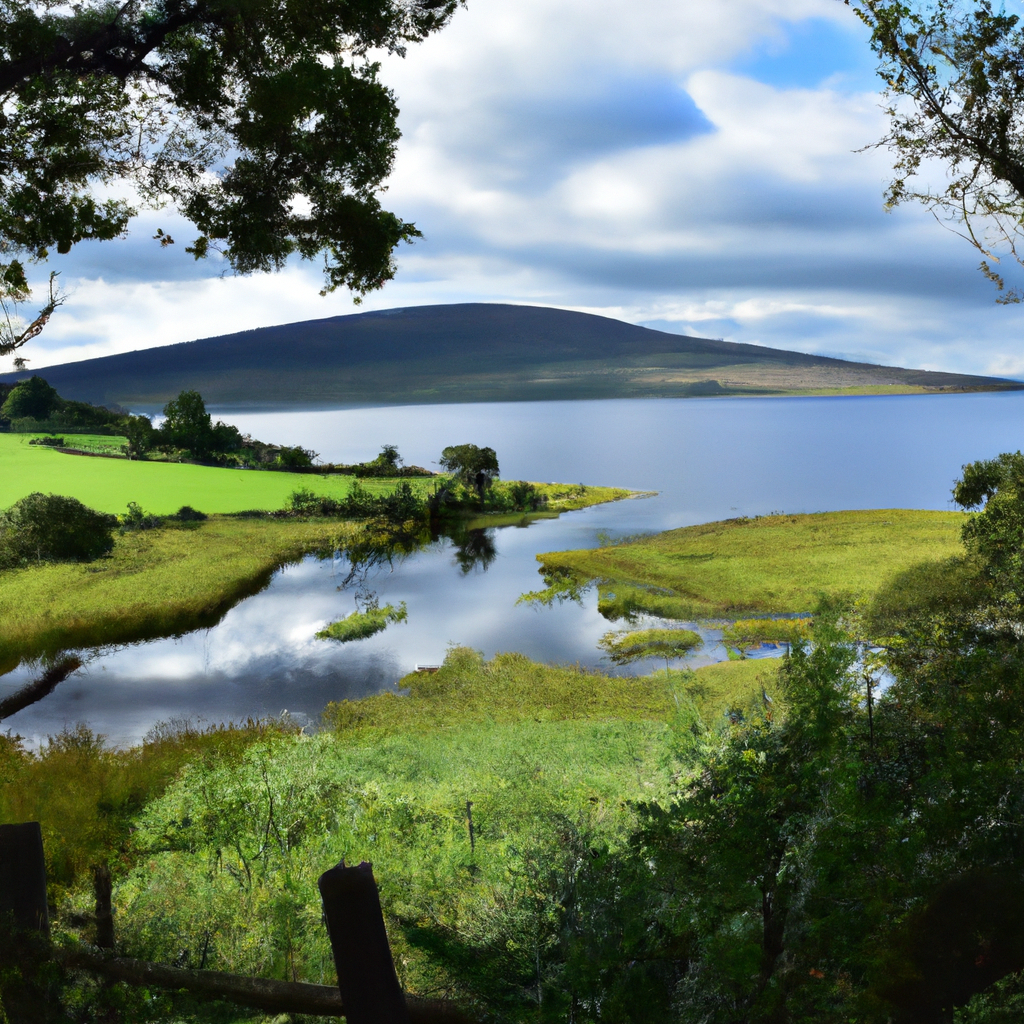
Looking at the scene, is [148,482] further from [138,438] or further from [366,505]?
[366,505]

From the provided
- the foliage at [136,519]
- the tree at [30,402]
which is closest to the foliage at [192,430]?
the foliage at [136,519]

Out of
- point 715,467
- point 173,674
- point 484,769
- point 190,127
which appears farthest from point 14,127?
point 715,467

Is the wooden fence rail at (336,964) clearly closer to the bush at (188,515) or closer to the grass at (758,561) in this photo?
the grass at (758,561)

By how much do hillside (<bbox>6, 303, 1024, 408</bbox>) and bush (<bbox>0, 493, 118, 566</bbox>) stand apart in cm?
643

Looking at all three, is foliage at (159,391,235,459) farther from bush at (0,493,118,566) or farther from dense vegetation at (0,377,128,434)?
bush at (0,493,118,566)

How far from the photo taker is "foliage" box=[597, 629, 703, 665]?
50.6ft

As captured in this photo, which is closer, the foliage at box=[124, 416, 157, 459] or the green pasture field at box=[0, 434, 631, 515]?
the green pasture field at box=[0, 434, 631, 515]

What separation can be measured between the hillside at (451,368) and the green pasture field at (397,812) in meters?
16.3

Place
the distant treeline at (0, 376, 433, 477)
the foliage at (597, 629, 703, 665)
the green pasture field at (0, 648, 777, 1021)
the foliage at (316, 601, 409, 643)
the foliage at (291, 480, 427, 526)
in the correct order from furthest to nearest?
the foliage at (291, 480, 427, 526), the distant treeline at (0, 376, 433, 477), the foliage at (316, 601, 409, 643), the foliage at (597, 629, 703, 665), the green pasture field at (0, 648, 777, 1021)

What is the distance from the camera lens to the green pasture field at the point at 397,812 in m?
5.37

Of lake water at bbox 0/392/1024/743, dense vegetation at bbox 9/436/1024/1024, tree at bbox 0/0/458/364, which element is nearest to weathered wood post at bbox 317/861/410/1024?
dense vegetation at bbox 9/436/1024/1024

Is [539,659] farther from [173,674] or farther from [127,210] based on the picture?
[127,210]

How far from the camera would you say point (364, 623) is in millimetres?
17953

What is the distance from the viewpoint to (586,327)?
110 meters
